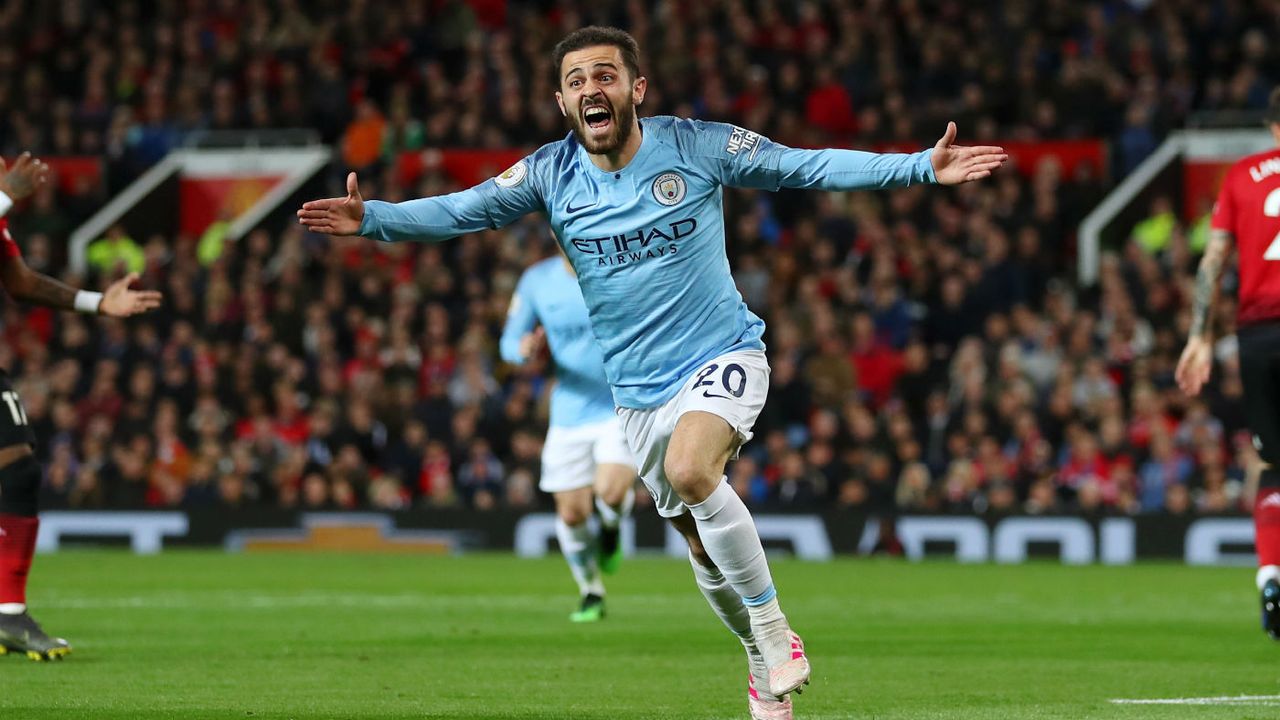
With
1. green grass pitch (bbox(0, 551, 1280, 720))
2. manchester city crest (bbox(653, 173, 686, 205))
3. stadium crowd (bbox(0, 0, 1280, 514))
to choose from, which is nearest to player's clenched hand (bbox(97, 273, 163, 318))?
green grass pitch (bbox(0, 551, 1280, 720))

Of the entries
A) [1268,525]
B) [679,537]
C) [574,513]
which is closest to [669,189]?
[1268,525]

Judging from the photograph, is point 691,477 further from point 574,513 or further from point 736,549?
point 574,513

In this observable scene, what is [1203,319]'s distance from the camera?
890 cm

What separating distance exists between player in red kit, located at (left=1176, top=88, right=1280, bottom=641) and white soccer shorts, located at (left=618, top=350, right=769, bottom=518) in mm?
2392

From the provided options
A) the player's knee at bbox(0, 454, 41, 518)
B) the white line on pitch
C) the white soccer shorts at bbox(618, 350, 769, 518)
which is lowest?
the white line on pitch

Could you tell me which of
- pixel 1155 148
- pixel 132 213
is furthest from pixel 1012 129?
pixel 132 213

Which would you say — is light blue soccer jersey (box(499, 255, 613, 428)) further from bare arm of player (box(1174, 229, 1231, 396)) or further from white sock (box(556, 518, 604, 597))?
bare arm of player (box(1174, 229, 1231, 396))

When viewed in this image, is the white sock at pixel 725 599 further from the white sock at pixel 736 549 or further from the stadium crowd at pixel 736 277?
the stadium crowd at pixel 736 277

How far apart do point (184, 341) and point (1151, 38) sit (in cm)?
1233

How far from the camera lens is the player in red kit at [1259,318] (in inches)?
339

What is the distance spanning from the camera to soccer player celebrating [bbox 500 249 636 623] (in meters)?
12.9

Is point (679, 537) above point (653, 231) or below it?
below

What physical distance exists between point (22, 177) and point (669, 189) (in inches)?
137

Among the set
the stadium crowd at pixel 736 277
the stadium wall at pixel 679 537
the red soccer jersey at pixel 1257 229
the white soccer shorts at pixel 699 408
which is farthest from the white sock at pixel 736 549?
the stadium crowd at pixel 736 277
